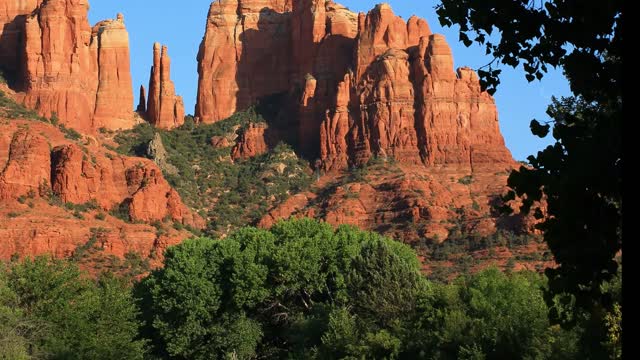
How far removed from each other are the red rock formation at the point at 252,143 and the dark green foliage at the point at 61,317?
242ft

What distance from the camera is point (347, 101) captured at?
134875 millimetres

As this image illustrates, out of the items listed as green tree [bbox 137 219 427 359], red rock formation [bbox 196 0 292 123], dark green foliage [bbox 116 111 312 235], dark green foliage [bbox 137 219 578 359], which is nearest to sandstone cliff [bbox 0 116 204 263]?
dark green foliage [bbox 116 111 312 235]

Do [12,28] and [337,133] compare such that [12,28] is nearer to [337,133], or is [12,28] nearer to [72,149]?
[72,149]

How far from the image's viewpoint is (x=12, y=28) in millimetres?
135875

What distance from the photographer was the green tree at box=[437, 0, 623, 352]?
15930 mm

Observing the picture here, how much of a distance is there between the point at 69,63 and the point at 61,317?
252ft

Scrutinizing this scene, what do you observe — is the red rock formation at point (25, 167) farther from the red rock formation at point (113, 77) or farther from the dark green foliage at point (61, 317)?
the dark green foliage at point (61, 317)

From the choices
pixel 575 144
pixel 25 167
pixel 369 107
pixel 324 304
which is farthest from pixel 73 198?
pixel 575 144

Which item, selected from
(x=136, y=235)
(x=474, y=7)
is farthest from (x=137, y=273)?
(x=474, y=7)

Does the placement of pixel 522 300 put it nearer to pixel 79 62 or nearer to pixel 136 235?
pixel 136 235

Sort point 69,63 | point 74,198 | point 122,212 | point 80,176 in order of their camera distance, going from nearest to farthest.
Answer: point 74,198 → point 80,176 → point 122,212 → point 69,63

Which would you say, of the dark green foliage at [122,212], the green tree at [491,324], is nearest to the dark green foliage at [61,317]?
the green tree at [491,324]

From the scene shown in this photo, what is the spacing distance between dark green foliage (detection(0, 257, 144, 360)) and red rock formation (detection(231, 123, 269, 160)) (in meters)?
73.6

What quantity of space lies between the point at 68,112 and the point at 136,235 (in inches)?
1019
